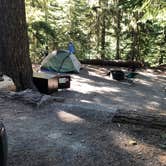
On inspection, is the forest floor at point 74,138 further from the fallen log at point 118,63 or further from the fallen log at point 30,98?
the fallen log at point 118,63

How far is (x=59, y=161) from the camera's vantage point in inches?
155

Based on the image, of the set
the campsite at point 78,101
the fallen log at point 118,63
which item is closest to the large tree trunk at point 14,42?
the campsite at point 78,101

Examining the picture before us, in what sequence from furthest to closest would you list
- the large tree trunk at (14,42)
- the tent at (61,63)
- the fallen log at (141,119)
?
the tent at (61,63) → the large tree trunk at (14,42) → the fallen log at (141,119)

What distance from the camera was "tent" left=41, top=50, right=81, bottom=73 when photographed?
14.3 metres

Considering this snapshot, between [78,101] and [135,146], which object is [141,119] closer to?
[135,146]

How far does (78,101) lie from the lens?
8883 millimetres

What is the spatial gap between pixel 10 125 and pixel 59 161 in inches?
61.0

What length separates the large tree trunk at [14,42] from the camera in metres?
8.27

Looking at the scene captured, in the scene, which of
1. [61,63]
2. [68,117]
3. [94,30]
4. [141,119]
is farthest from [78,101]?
[94,30]

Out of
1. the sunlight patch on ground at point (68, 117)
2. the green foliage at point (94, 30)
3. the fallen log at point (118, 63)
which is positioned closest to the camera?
the sunlight patch on ground at point (68, 117)

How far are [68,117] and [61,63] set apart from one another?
8849 millimetres

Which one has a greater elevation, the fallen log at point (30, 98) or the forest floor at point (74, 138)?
the fallen log at point (30, 98)

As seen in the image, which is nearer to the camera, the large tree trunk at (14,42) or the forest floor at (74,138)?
the forest floor at (74,138)

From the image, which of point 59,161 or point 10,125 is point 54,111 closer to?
point 10,125
